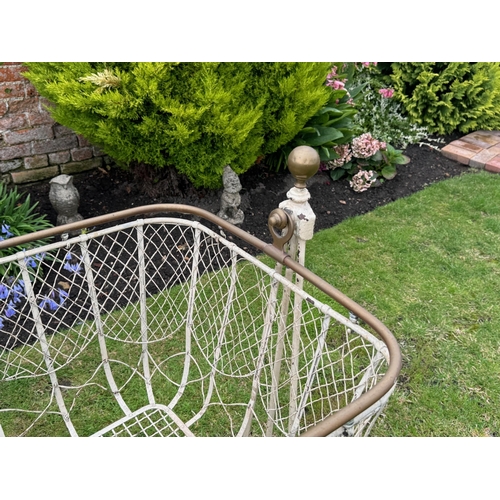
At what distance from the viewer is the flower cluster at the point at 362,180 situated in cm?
360

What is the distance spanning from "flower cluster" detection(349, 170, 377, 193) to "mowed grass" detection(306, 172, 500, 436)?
25 centimetres

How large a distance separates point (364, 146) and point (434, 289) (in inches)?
52.9

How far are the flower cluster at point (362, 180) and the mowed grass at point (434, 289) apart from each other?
25cm

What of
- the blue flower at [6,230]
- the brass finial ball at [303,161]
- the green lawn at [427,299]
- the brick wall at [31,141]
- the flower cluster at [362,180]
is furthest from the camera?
the flower cluster at [362,180]

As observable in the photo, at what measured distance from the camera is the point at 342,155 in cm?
362

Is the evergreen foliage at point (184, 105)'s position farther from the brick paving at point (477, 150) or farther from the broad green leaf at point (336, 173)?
the brick paving at point (477, 150)

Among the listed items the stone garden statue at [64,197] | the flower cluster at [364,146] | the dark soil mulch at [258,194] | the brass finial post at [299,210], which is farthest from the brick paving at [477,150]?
the brass finial post at [299,210]

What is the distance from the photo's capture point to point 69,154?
327 cm

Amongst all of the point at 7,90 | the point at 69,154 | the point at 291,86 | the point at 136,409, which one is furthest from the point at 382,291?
the point at 7,90

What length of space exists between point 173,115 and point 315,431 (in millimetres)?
2061

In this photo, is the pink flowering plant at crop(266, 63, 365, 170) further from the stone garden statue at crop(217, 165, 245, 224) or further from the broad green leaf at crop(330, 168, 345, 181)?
the stone garden statue at crop(217, 165, 245, 224)

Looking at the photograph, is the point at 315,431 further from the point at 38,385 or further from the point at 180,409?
the point at 38,385

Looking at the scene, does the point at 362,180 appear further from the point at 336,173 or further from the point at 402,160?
the point at 402,160

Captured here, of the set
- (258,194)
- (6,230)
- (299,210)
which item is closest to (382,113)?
(258,194)
